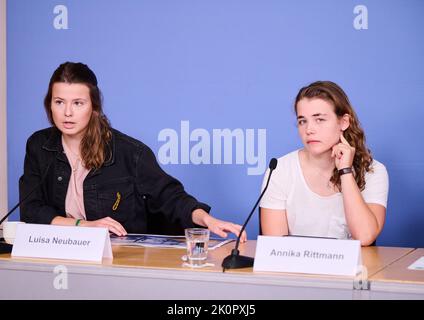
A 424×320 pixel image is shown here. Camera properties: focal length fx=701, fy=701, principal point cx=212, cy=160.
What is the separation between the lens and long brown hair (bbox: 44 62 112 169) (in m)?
2.83

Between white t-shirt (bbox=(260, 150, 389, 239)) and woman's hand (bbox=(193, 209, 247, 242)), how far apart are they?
0.23m

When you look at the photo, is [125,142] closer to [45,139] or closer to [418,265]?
[45,139]

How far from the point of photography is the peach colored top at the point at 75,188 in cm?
286

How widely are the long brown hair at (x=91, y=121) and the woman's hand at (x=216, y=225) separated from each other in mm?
473

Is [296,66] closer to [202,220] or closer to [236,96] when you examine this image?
[236,96]

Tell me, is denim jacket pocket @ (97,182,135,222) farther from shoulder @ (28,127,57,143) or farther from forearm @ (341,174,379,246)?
forearm @ (341,174,379,246)

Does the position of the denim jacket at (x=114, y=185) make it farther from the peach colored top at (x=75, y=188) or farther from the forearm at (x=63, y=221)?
the forearm at (x=63, y=221)

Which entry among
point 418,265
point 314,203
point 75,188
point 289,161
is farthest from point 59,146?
point 418,265

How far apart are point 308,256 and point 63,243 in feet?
2.46

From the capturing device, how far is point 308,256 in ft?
6.14

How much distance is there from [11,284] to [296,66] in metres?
2.00

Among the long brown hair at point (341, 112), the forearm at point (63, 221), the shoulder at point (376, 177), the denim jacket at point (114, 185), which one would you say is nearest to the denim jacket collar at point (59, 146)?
the denim jacket at point (114, 185)
